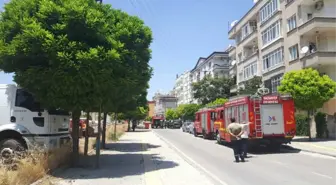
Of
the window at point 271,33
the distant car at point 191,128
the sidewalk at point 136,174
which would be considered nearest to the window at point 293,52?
the window at point 271,33

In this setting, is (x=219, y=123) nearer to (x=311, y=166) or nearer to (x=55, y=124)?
(x=311, y=166)

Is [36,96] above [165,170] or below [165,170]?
above

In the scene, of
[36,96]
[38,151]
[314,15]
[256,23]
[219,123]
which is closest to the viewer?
[38,151]

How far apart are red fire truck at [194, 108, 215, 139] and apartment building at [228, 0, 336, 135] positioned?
9301 millimetres

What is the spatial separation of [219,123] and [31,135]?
1621 centimetres

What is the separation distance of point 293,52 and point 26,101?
103 ft

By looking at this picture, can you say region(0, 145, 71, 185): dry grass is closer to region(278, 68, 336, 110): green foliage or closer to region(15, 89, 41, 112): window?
region(15, 89, 41, 112): window

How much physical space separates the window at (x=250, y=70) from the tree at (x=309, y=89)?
78.6 feet

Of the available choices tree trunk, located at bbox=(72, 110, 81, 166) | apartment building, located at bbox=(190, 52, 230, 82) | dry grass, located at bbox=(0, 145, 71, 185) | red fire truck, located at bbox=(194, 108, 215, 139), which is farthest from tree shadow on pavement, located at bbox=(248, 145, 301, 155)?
apartment building, located at bbox=(190, 52, 230, 82)

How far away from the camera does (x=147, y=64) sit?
13539mm

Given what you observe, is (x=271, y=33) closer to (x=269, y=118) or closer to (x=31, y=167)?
(x=269, y=118)

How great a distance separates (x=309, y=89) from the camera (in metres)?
25.2

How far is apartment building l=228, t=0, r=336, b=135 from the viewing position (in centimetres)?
3434

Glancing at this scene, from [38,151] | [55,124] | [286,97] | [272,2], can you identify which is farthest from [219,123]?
[272,2]
